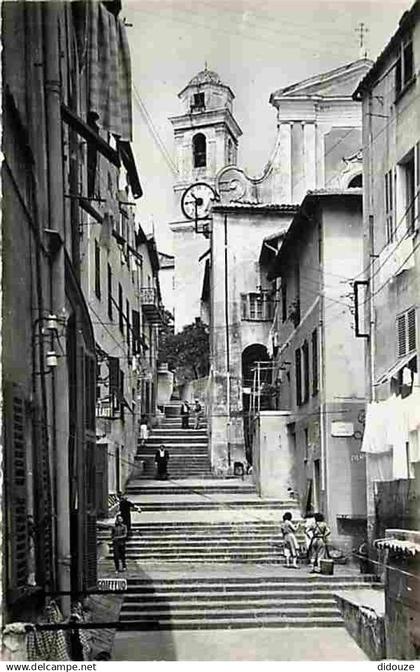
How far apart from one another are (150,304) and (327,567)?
1.92 m

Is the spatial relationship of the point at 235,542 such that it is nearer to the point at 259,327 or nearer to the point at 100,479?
the point at 100,479

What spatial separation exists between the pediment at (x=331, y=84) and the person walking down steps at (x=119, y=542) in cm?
218

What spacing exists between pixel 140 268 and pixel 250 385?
90cm

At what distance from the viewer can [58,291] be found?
580 cm

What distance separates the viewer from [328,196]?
818 centimetres

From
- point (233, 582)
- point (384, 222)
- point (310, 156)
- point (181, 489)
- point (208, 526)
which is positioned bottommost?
point (233, 582)

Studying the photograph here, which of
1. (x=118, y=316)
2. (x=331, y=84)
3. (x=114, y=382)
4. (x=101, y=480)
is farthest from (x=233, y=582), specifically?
(x=331, y=84)

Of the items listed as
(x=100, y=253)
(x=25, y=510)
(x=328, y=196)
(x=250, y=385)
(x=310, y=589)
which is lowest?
(x=310, y=589)

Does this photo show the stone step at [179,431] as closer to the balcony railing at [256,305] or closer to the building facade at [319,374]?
the building facade at [319,374]

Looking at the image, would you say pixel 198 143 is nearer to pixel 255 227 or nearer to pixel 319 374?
pixel 319 374

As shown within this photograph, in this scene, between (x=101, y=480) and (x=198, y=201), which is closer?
(x=101, y=480)

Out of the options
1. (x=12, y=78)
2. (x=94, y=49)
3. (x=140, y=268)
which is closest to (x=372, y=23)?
(x=94, y=49)

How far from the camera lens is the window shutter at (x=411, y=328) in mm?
6547

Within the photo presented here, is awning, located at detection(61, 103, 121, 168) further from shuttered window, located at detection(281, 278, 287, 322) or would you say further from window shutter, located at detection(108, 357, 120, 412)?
shuttered window, located at detection(281, 278, 287, 322)
